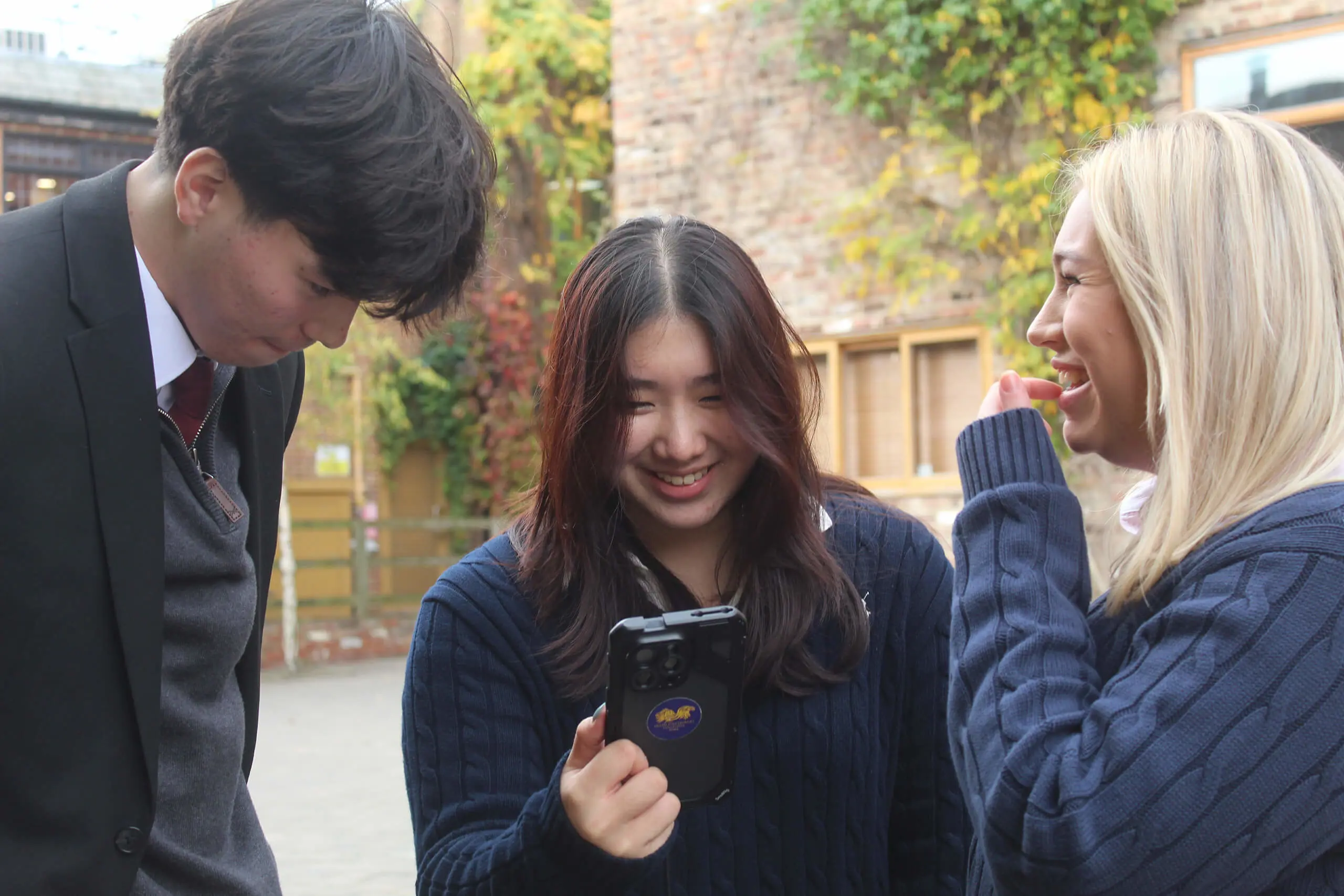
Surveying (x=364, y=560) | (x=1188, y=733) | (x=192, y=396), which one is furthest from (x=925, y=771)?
(x=364, y=560)

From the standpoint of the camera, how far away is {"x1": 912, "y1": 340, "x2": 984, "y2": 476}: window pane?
344 inches

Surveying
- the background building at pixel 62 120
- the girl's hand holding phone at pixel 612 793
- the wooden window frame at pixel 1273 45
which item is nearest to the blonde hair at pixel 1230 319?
the girl's hand holding phone at pixel 612 793

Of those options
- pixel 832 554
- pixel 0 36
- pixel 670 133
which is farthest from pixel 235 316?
pixel 0 36

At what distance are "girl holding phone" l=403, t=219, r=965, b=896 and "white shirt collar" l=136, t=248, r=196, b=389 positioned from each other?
0.49 meters

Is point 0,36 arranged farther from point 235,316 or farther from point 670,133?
point 235,316

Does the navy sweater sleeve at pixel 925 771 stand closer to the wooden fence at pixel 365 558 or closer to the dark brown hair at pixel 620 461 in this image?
the dark brown hair at pixel 620 461

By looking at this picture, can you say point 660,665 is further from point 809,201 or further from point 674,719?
point 809,201

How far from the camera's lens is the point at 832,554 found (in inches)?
85.7

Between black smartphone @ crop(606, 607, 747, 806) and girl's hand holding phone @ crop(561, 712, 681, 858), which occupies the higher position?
black smartphone @ crop(606, 607, 747, 806)

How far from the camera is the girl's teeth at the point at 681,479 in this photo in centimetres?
205

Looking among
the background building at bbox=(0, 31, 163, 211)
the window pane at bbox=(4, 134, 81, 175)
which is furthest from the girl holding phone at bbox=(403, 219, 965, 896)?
the window pane at bbox=(4, 134, 81, 175)

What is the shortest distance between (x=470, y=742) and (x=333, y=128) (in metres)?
0.87

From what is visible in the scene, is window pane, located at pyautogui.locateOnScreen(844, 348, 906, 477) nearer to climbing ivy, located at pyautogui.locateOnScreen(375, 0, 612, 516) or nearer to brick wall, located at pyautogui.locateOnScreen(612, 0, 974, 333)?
brick wall, located at pyautogui.locateOnScreen(612, 0, 974, 333)

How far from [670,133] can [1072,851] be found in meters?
8.83
